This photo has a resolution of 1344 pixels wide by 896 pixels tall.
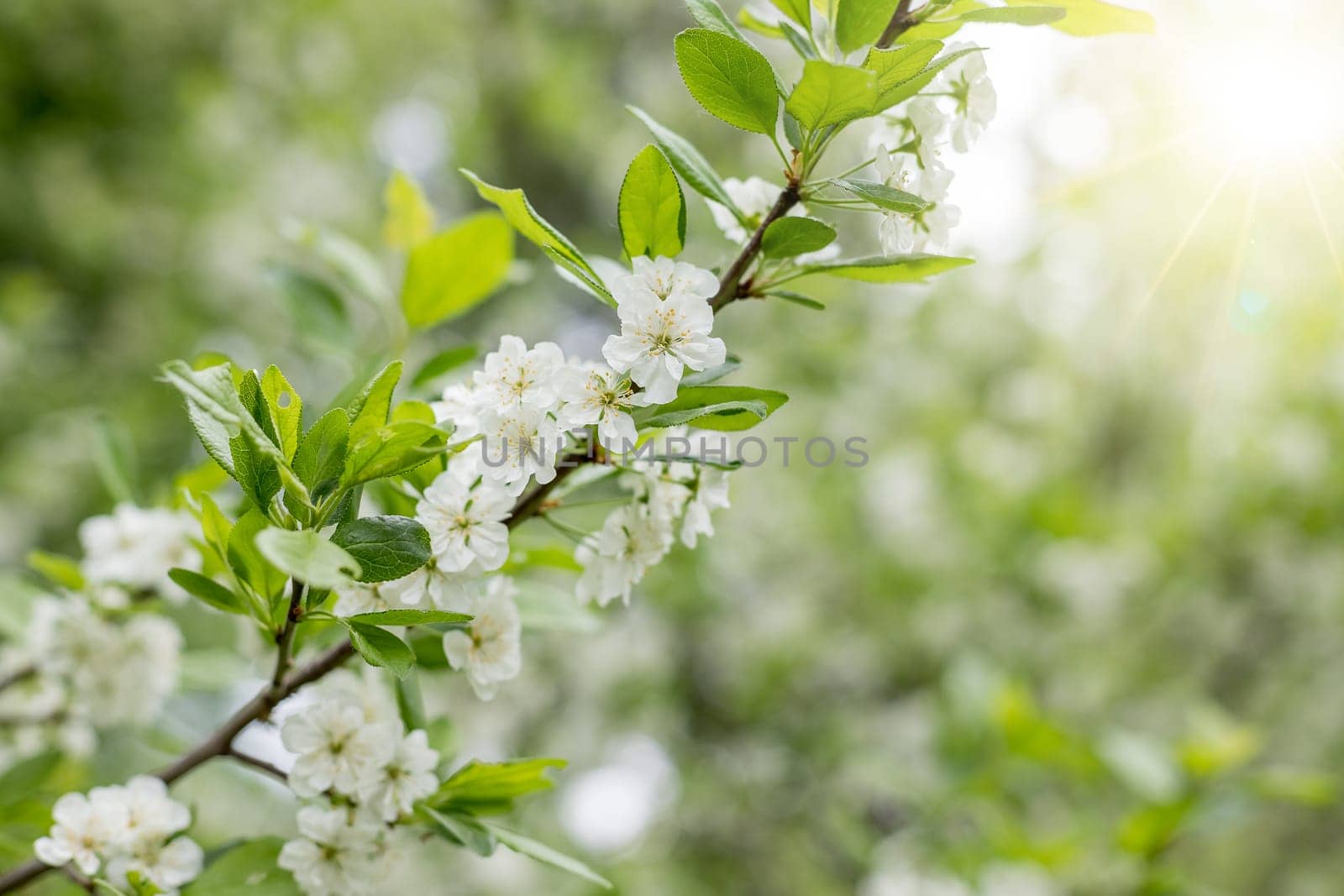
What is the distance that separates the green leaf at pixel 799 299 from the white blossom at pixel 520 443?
0.86ft

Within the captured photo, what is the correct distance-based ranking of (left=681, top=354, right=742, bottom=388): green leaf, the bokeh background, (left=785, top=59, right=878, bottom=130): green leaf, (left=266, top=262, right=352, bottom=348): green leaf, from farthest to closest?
the bokeh background → (left=266, top=262, right=352, bottom=348): green leaf → (left=681, top=354, right=742, bottom=388): green leaf → (left=785, top=59, right=878, bottom=130): green leaf

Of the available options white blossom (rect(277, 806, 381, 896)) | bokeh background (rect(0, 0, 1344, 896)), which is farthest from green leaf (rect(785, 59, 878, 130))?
bokeh background (rect(0, 0, 1344, 896))

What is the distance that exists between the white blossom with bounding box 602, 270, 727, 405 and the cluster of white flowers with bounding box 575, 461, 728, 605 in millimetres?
131

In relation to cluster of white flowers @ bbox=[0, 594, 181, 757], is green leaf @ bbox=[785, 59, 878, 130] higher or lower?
higher

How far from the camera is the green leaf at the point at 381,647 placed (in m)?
0.77

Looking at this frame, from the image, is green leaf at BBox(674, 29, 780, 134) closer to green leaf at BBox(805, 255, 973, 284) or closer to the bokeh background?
green leaf at BBox(805, 255, 973, 284)

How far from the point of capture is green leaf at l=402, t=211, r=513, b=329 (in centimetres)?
126

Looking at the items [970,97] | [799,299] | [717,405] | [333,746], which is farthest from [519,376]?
[970,97]

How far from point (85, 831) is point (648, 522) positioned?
1.98 feet

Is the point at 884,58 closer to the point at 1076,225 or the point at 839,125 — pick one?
the point at 839,125

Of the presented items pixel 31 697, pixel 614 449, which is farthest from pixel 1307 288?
pixel 31 697

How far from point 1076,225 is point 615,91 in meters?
2.35

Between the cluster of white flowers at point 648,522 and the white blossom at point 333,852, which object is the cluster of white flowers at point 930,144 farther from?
the white blossom at point 333,852

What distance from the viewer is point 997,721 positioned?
2287 millimetres
